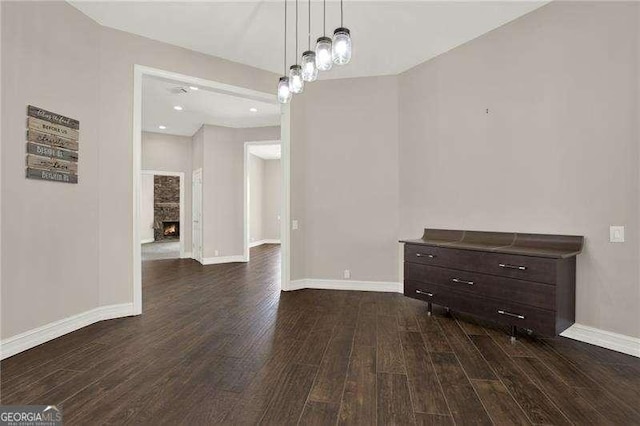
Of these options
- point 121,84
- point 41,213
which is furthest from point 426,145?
point 41,213

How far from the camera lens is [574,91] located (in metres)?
2.93

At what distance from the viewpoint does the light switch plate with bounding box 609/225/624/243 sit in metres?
2.68

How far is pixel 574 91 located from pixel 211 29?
3.69 m

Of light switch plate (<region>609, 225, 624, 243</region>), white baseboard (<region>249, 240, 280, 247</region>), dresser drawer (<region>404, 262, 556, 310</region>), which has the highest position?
light switch plate (<region>609, 225, 624, 243</region>)

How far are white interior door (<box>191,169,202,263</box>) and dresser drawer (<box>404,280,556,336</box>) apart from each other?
5.38 meters

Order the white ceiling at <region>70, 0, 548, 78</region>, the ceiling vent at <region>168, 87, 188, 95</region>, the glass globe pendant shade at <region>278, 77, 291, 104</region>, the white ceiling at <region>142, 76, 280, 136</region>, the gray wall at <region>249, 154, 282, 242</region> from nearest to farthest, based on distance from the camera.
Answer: the glass globe pendant shade at <region>278, 77, 291, 104</region>
the white ceiling at <region>70, 0, 548, 78</region>
the ceiling vent at <region>168, 87, 188, 95</region>
the white ceiling at <region>142, 76, 280, 136</region>
the gray wall at <region>249, 154, 282, 242</region>

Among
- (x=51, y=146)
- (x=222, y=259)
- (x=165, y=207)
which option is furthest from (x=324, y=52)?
(x=165, y=207)

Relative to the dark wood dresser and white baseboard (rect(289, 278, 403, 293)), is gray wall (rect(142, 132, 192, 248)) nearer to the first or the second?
white baseboard (rect(289, 278, 403, 293))

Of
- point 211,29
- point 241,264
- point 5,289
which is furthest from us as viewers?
point 241,264

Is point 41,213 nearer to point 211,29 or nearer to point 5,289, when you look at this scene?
point 5,289

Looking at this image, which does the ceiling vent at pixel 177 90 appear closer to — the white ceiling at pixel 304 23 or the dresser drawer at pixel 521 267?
the white ceiling at pixel 304 23

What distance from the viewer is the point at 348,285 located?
4.78 meters

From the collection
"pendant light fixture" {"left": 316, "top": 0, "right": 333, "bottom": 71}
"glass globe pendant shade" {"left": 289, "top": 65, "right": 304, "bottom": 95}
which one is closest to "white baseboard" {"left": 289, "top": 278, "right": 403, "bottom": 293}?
"glass globe pendant shade" {"left": 289, "top": 65, "right": 304, "bottom": 95}

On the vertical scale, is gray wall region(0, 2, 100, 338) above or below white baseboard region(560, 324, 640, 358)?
above
